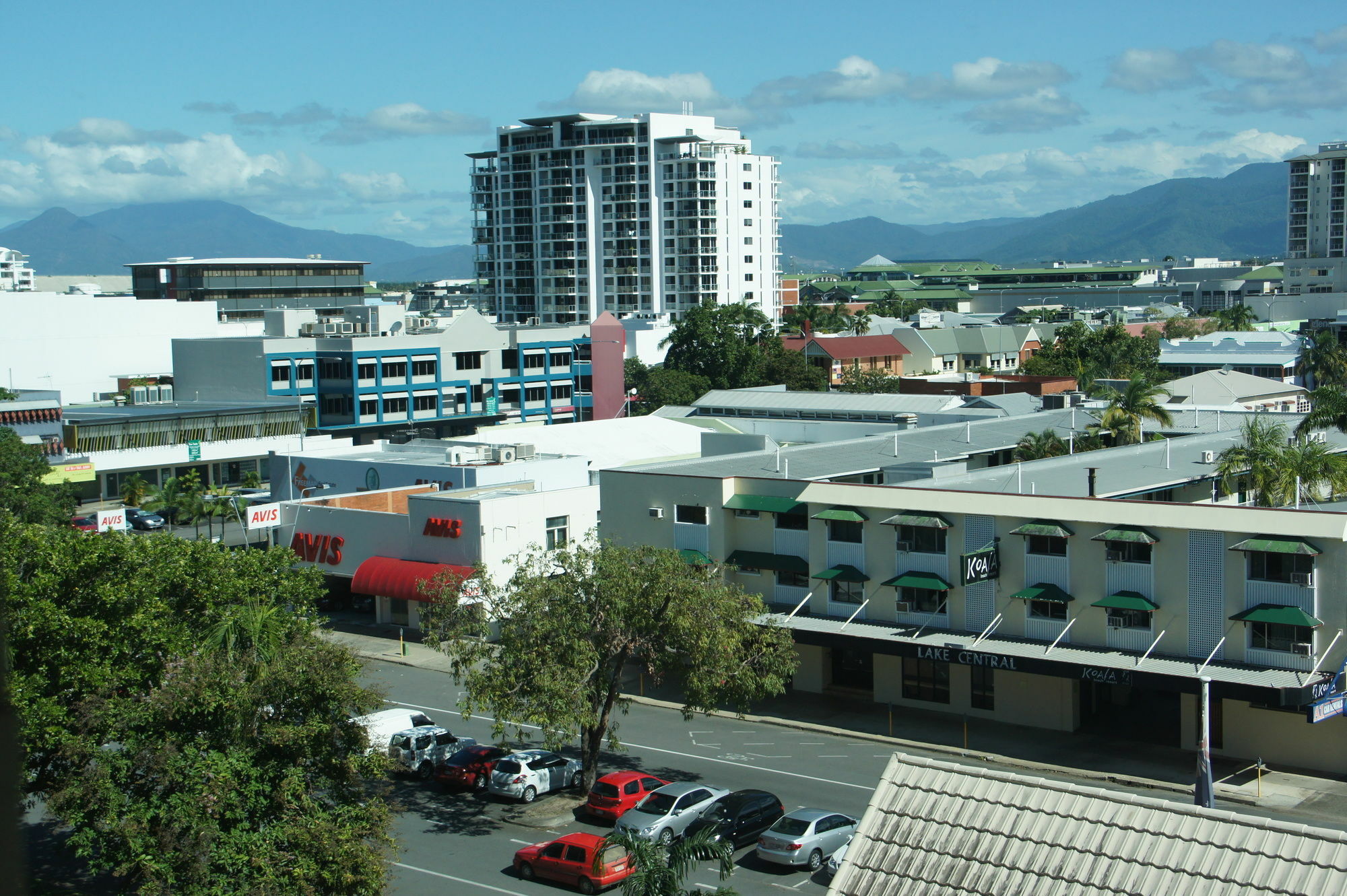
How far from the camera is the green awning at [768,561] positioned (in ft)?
144

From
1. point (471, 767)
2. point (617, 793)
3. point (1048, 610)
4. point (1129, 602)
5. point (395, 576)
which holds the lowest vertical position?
point (471, 767)

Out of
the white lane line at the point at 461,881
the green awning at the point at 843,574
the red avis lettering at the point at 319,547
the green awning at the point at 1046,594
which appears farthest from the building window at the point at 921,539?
the red avis lettering at the point at 319,547

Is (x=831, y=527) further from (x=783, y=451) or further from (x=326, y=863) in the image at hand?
(x=326, y=863)

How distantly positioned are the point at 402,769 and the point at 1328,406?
132ft

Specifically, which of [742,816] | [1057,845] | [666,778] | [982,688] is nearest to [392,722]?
[666,778]

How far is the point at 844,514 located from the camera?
137ft

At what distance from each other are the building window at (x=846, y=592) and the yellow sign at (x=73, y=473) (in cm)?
5493

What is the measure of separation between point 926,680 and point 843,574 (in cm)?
423

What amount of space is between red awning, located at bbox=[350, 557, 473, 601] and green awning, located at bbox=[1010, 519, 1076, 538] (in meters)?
22.9

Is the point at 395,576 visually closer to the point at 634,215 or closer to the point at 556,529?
the point at 556,529

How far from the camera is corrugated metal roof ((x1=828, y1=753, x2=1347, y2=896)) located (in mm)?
11828

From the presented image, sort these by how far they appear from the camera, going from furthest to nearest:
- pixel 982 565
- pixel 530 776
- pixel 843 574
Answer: pixel 843 574, pixel 982 565, pixel 530 776

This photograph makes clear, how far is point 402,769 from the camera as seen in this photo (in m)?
36.7

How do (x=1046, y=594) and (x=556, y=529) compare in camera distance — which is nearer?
(x=1046, y=594)
